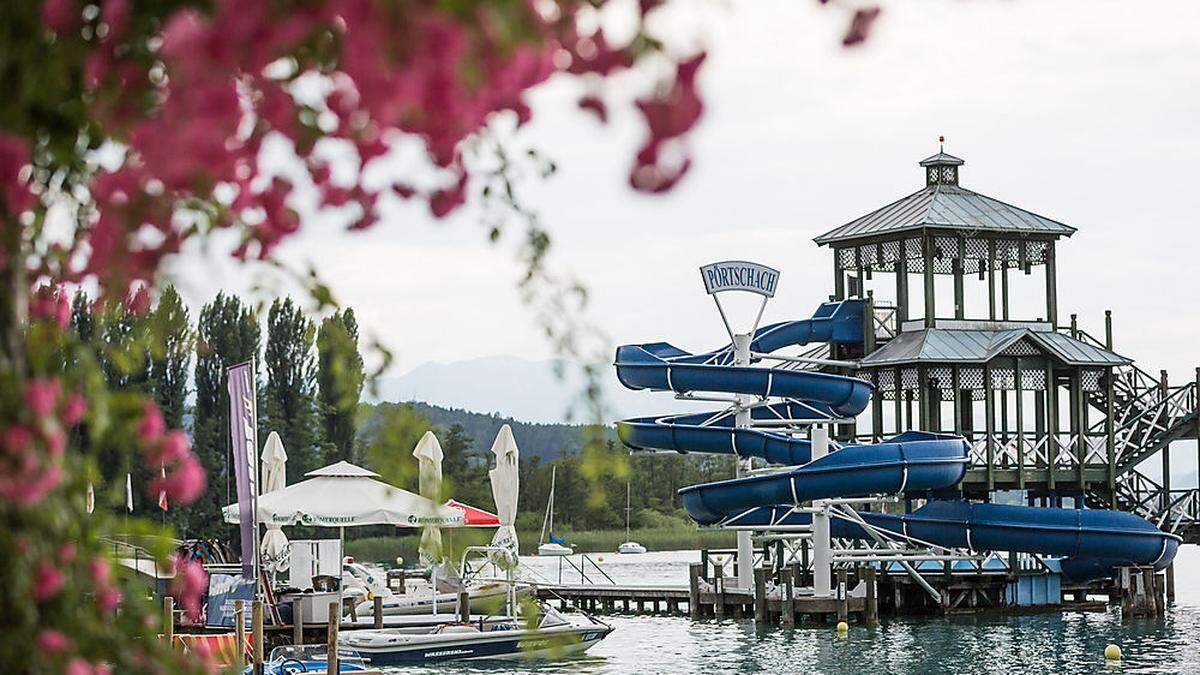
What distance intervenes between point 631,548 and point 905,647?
51272 millimetres

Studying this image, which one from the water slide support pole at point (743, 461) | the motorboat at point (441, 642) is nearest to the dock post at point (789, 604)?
the water slide support pole at point (743, 461)

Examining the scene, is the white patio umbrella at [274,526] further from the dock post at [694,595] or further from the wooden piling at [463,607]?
the dock post at [694,595]

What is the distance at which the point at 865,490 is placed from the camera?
29.4 metres

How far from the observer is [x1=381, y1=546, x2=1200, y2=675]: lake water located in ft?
83.3

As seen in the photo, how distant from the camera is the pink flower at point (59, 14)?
1.92m

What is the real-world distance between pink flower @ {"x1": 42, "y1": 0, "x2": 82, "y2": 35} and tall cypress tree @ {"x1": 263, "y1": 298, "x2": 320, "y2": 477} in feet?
202

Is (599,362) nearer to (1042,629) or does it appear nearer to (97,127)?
(97,127)

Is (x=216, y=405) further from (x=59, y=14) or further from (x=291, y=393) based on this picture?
(x=59, y=14)

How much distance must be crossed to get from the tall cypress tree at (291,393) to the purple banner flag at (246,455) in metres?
43.1

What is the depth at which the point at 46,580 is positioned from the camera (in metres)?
2.21

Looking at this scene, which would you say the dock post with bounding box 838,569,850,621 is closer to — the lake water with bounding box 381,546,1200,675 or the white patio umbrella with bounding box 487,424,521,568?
the lake water with bounding box 381,546,1200,675

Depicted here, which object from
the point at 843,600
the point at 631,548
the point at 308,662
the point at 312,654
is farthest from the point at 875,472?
the point at 631,548

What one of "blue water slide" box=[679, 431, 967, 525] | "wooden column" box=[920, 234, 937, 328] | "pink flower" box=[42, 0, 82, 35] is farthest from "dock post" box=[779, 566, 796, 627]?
"pink flower" box=[42, 0, 82, 35]

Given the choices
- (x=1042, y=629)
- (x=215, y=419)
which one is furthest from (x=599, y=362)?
(x=215, y=419)
